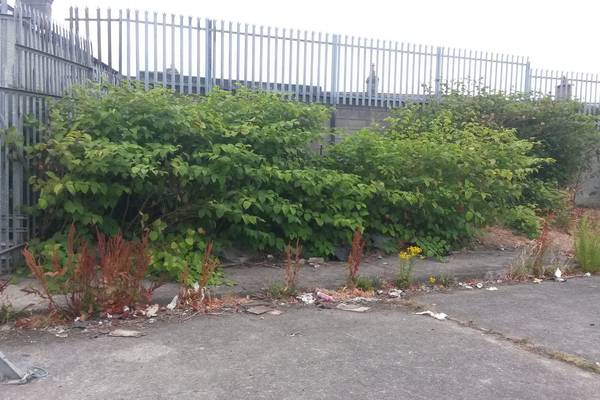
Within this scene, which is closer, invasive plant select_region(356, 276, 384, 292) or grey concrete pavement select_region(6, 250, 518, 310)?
grey concrete pavement select_region(6, 250, 518, 310)

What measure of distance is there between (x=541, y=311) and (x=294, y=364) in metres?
2.79

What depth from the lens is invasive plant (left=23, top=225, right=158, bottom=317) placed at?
469cm

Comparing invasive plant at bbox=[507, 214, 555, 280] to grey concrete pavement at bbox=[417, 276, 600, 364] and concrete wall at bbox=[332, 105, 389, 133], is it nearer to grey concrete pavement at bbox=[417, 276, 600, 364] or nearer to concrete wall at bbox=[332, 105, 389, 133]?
grey concrete pavement at bbox=[417, 276, 600, 364]

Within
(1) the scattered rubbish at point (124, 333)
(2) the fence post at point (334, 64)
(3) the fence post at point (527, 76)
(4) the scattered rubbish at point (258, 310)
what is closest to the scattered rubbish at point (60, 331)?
(1) the scattered rubbish at point (124, 333)

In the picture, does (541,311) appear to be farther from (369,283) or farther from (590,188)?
(590,188)

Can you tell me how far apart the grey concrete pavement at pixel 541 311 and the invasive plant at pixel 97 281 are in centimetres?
276

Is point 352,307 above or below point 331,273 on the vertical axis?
below

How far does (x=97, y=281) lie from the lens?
4.80 m

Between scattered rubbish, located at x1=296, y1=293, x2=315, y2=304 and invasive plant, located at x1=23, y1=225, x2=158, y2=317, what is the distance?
1.49 meters

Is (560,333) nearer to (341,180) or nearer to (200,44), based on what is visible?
(341,180)

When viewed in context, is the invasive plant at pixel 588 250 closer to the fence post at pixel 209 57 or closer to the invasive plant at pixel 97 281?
the invasive plant at pixel 97 281

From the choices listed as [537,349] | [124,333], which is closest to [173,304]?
[124,333]

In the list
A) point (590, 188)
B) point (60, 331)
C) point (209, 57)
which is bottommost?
point (60, 331)

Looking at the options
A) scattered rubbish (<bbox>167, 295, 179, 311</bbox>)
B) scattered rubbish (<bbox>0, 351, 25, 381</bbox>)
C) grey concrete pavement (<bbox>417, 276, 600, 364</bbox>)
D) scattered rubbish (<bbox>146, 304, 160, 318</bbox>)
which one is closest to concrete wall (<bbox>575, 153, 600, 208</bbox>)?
grey concrete pavement (<bbox>417, 276, 600, 364</bbox>)
